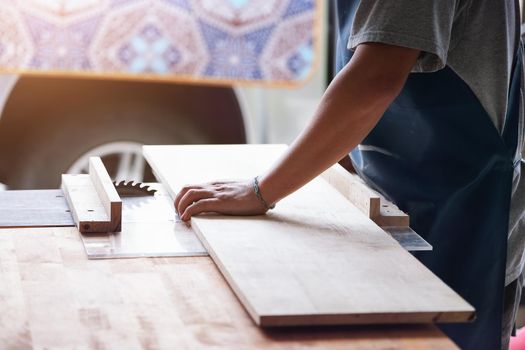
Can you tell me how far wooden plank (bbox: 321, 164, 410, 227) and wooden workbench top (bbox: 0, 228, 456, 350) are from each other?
1.46 ft

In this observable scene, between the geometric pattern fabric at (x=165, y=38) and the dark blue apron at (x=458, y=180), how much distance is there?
2181 millimetres

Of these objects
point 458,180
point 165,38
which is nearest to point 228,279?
point 458,180

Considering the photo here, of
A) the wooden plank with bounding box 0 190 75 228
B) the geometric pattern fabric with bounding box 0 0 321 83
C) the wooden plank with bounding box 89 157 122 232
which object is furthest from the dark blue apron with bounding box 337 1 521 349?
the geometric pattern fabric with bounding box 0 0 321 83

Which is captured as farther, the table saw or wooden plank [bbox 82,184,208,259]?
wooden plank [bbox 82,184,208,259]

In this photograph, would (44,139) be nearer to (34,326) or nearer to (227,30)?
(227,30)

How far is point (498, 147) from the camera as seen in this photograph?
2189 mm

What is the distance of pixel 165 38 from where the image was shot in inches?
174

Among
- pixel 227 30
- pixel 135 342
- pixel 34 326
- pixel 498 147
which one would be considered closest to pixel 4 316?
pixel 34 326

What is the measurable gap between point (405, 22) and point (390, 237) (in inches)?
17.2

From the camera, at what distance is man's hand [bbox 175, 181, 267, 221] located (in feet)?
6.91

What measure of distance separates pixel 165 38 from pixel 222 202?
2435 millimetres

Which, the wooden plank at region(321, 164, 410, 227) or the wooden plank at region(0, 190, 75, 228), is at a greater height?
the wooden plank at region(321, 164, 410, 227)

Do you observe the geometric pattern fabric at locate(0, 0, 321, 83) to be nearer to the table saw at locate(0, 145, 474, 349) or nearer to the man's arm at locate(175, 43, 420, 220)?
the table saw at locate(0, 145, 474, 349)

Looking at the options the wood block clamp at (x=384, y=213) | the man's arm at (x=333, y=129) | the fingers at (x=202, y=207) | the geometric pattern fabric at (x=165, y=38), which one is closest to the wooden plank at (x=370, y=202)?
the wood block clamp at (x=384, y=213)
